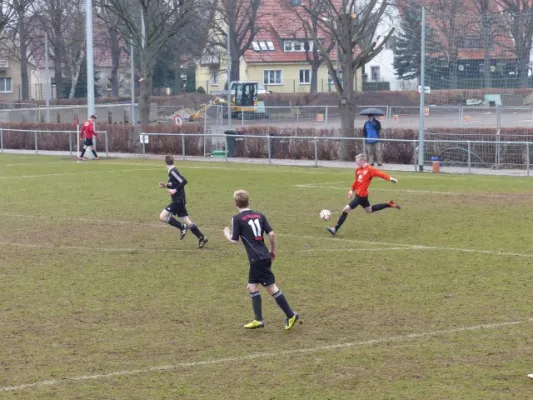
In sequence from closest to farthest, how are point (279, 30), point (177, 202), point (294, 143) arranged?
point (177, 202) → point (294, 143) → point (279, 30)

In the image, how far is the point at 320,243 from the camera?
1662cm

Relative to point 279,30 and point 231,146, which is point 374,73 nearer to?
point 279,30

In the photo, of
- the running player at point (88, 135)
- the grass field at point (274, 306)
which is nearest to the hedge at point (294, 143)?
the running player at point (88, 135)

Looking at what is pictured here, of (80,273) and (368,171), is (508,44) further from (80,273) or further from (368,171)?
(80,273)

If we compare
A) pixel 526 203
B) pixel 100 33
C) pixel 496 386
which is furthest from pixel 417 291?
pixel 100 33

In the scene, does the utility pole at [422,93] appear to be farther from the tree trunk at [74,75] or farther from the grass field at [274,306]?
the tree trunk at [74,75]

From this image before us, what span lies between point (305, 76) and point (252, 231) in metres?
80.9

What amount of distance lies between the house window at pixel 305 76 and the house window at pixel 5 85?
92.9 feet

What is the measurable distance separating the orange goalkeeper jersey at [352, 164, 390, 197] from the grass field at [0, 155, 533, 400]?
854mm

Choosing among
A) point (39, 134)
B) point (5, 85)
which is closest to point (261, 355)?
point (39, 134)

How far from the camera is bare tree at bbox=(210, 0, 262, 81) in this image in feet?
250

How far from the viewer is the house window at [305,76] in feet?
295

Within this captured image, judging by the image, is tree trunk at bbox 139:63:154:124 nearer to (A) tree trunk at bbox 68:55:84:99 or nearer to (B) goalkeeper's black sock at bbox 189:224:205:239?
(B) goalkeeper's black sock at bbox 189:224:205:239

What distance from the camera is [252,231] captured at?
10.4 metres
